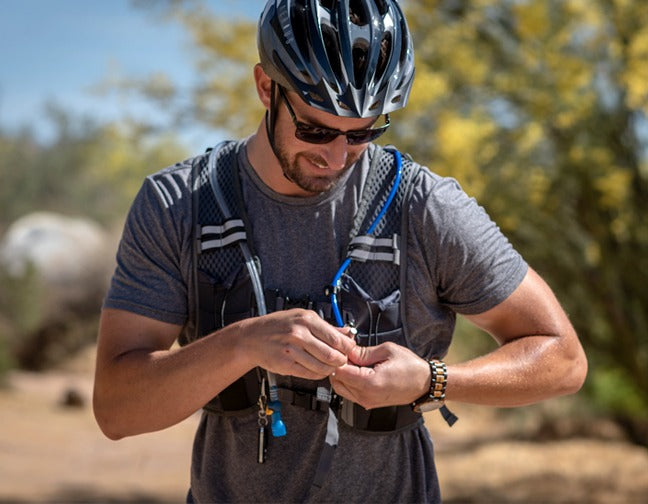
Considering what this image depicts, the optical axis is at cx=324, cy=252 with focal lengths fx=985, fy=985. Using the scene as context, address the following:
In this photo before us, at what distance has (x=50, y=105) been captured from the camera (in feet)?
88.8

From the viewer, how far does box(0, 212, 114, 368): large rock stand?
1554cm

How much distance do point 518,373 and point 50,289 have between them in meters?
15.0

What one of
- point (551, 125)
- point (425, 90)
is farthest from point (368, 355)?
point (551, 125)

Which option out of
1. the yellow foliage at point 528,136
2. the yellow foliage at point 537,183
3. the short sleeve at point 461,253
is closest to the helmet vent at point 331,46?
the short sleeve at point 461,253

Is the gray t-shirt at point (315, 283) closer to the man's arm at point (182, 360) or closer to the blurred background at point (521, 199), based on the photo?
the man's arm at point (182, 360)

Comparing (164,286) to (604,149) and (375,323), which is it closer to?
(375,323)

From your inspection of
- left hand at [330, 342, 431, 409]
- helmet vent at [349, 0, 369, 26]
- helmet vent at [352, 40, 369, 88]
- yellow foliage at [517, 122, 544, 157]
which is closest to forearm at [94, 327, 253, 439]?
left hand at [330, 342, 431, 409]

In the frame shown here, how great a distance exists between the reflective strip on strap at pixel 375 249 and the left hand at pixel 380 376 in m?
0.22

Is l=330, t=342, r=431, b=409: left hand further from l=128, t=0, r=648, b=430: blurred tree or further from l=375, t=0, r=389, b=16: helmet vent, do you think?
l=128, t=0, r=648, b=430: blurred tree

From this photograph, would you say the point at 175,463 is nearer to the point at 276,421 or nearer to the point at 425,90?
the point at 425,90

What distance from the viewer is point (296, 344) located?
200 cm

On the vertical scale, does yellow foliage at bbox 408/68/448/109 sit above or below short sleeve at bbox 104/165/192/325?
above

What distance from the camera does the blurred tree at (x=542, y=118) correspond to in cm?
652

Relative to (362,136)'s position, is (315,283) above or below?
below
